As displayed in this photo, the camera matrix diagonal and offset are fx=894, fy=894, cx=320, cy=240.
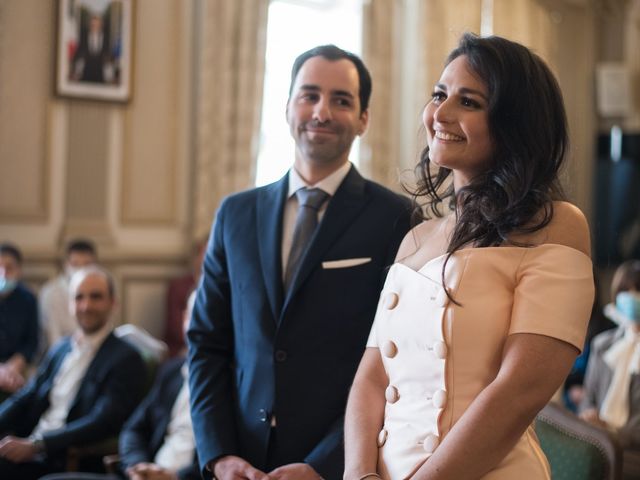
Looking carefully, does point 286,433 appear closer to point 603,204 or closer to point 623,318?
point 623,318

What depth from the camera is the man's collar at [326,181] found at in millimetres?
2170

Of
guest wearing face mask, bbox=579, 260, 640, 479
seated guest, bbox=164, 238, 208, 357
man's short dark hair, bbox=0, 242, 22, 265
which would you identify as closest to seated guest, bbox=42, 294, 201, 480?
guest wearing face mask, bbox=579, 260, 640, 479

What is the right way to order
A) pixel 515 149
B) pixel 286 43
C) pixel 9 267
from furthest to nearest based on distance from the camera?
pixel 286 43, pixel 9 267, pixel 515 149

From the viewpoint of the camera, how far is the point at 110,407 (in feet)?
11.4

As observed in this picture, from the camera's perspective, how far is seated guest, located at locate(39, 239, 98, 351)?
554 centimetres

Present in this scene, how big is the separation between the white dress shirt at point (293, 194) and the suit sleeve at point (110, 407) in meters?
1.62

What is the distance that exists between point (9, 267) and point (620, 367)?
11.4ft

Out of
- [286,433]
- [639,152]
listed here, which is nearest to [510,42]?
[286,433]

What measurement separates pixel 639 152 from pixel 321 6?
4010 millimetres

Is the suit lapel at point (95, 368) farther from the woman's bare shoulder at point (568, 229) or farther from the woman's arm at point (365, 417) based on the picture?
the woman's bare shoulder at point (568, 229)

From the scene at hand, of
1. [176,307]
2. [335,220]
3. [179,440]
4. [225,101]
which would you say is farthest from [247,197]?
[225,101]

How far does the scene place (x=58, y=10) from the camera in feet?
19.3

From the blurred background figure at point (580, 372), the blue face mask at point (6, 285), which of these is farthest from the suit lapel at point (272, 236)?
the blue face mask at point (6, 285)

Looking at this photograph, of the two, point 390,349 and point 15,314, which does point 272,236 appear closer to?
point 390,349
